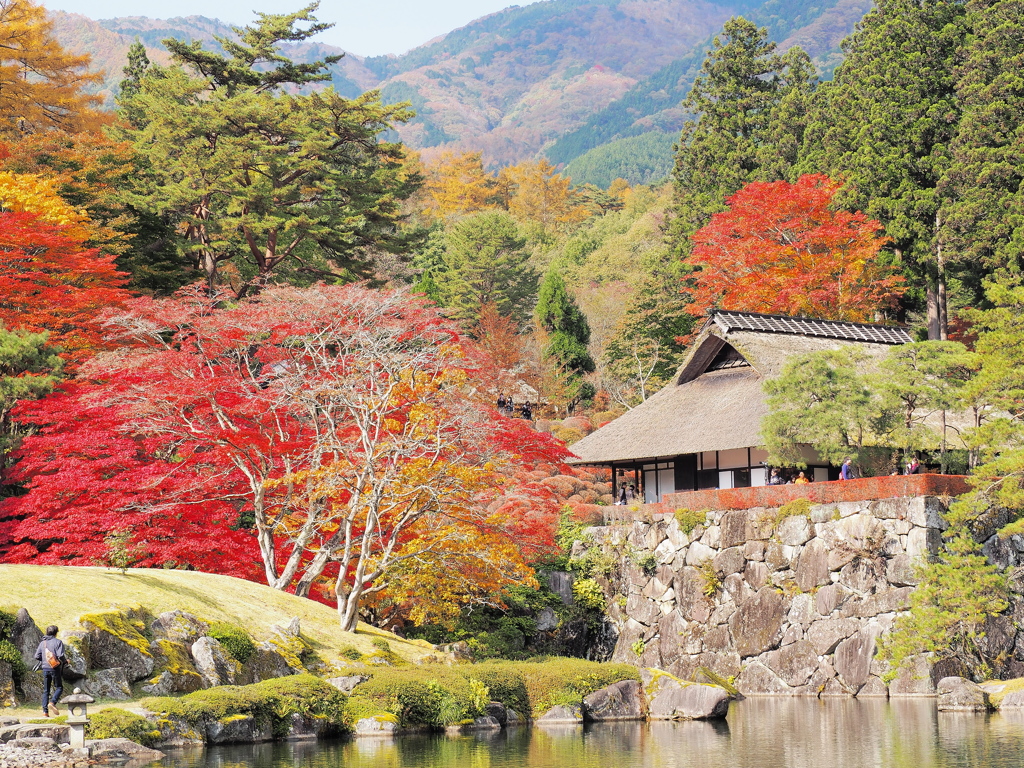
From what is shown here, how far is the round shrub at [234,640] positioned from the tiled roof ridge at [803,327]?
18180 mm

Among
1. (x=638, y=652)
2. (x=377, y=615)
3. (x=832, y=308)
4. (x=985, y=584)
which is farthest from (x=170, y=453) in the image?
(x=832, y=308)

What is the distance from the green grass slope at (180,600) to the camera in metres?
18.1

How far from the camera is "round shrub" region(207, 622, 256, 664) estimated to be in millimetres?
19625

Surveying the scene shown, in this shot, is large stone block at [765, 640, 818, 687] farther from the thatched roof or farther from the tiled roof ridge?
the tiled roof ridge

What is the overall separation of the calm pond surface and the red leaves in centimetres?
1378

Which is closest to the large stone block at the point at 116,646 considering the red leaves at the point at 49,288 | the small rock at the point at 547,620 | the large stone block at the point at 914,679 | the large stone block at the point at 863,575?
the red leaves at the point at 49,288

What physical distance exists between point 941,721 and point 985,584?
3.90 meters

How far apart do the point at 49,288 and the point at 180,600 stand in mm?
10712

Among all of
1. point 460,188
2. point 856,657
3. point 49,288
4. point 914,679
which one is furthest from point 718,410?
point 460,188

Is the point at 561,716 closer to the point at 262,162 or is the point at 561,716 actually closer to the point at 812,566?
the point at 812,566

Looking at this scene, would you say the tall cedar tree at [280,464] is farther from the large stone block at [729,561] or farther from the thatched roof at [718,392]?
the thatched roof at [718,392]

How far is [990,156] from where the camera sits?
1345 inches

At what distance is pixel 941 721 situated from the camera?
64.4 feet

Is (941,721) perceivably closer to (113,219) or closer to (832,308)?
(832,308)
